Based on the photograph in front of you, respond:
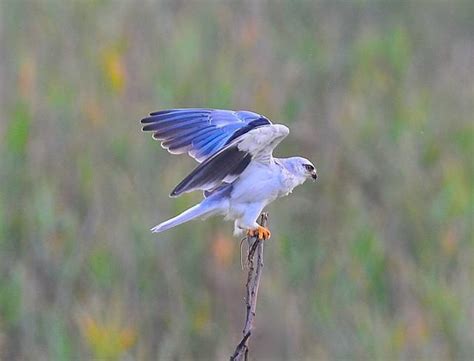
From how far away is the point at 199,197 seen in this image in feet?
18.7

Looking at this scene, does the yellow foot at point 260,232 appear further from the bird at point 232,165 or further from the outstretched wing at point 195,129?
the outstretched wing at point 195,129

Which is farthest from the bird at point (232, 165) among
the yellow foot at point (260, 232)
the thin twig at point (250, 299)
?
the thin twig at point (250, 299)

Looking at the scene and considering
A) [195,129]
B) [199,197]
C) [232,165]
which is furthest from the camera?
[199,197]

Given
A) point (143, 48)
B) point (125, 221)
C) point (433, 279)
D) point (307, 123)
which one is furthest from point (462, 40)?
point (125, 221)

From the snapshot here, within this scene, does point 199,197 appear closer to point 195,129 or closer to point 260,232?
point 195,129

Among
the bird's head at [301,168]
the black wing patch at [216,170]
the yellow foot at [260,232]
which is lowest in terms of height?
the yellow foot at [260,232]

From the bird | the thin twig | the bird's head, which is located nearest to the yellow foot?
the bird

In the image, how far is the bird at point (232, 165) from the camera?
3.69 meters

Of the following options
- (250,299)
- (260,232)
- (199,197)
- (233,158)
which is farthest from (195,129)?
(199,197)

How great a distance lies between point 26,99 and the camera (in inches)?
247

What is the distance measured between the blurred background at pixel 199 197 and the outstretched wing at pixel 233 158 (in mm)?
1486

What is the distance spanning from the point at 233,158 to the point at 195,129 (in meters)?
0.43

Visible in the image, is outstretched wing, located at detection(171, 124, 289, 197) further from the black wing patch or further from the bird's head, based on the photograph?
the bird's head

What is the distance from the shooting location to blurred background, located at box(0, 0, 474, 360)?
5445 millimetres
